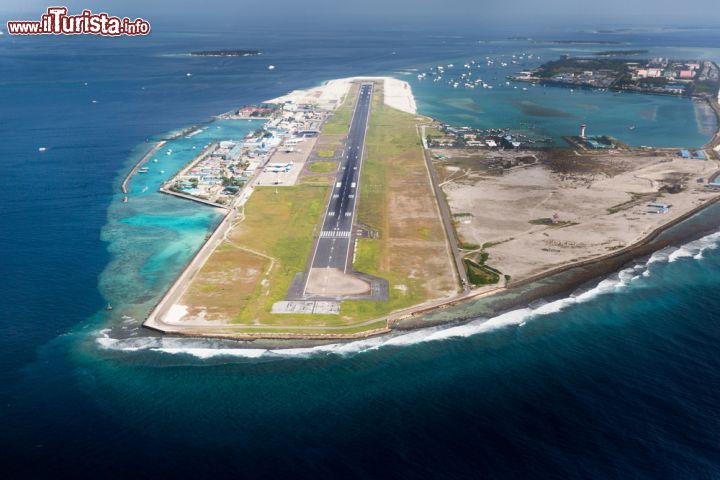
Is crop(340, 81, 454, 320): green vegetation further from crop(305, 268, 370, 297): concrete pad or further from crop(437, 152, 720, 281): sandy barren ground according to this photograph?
crop(437, 152, 720, 281): sandy barren ground

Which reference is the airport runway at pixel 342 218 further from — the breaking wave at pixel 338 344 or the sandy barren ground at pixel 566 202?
the sandy barren ground at pixel 566 202

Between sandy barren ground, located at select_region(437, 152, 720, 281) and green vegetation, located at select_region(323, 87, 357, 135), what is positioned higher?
green vegetation, located at select_region(323, 87, 357, 135)

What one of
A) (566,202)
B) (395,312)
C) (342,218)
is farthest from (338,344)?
(566,202)

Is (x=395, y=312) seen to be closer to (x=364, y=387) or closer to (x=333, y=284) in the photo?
(x=333, y=284)

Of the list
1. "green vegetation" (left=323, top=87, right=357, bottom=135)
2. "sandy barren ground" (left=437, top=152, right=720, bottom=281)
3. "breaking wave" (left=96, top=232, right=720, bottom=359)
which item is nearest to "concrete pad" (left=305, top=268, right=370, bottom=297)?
"breaking wave" (left=96, top=232, right=720, bottom=359)

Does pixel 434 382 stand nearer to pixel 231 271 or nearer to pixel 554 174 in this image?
pixel 231 271
